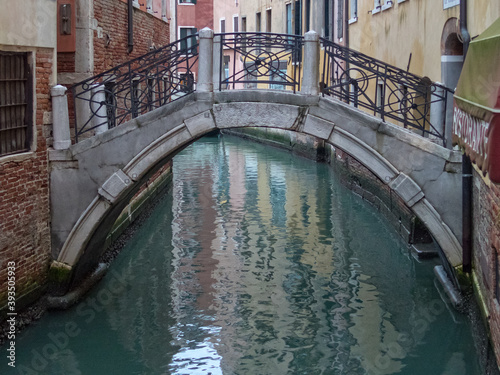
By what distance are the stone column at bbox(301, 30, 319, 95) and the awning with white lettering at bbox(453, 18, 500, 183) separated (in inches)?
106

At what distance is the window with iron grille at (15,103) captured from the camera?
309 inches

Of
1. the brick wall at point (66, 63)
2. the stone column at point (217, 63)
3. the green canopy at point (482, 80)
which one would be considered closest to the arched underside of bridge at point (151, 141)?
the stone column at point (217, 63)

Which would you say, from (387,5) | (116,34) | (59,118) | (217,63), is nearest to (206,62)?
(217,63)

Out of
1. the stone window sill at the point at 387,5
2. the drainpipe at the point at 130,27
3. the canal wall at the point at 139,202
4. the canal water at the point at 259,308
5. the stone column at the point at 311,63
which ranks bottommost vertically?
the canal water at the point at 259,308

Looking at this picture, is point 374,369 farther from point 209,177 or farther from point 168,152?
point 209,177

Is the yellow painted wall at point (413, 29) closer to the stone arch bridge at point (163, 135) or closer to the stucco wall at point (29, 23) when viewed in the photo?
the stone arch bridge at point (163, 135)

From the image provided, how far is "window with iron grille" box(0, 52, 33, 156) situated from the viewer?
7.86 meters

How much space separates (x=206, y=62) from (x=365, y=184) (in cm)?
751

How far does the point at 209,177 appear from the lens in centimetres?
1983

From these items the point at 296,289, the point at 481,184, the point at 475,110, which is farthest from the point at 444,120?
the point at 475,110

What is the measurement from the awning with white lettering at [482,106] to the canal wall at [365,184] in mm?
5051

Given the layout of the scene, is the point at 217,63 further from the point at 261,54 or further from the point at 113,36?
the point at 113,36

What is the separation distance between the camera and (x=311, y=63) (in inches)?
344

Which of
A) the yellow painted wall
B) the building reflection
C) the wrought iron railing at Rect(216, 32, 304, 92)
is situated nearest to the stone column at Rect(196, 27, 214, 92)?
the wrought iron railing at Rect(216, 32, 304, 92)
